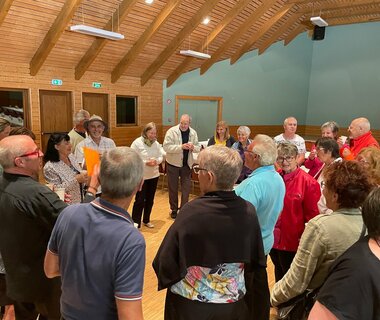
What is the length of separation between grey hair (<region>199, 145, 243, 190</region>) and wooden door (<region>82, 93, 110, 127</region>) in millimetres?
7966

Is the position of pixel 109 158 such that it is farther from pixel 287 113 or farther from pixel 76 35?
pixel 287 113

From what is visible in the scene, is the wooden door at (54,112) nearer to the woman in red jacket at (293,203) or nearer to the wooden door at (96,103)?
the wooden door at (96,103)

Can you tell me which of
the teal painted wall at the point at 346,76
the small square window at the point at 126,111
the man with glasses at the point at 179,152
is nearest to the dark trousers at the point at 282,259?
the man with glasses at the point at 179,152

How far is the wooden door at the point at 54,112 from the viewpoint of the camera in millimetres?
7829

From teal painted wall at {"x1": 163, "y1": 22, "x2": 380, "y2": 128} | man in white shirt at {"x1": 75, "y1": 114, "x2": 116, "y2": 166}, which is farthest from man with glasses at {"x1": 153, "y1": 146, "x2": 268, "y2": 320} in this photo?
teal painted wall at {"x1": 163, "y1": 22, "x2": 380, "y2": 128}

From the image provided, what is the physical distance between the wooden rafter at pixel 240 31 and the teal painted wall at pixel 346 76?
18.1ft

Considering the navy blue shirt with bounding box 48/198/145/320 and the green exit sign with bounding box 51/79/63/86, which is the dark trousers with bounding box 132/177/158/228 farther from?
the green exit sign with bounding box 51/79/63/86

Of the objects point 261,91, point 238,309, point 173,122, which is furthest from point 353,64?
point 238,309

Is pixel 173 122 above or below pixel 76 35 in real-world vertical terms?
below

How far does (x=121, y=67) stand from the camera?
871 centimetres

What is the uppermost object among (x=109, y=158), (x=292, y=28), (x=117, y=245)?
(x=292, y=28)

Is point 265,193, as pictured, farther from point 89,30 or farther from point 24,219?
point 89,30

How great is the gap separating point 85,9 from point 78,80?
226 cm

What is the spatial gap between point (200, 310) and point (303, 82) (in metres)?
13.6
